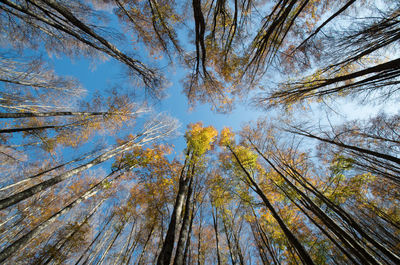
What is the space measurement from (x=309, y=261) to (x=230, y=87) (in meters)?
5.49

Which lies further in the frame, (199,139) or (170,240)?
(199,139)

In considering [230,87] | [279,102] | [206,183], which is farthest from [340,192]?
[230,87]

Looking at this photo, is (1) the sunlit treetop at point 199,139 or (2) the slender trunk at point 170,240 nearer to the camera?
(2) the slender trunk at point 170,240

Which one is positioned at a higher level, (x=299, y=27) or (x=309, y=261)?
(x=299, y=27)

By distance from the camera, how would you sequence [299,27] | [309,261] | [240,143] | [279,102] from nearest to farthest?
[309,261]
[299,27]
[279,102]
[240,143]

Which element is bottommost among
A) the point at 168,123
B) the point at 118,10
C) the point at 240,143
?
the point at 118,10

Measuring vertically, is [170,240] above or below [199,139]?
below

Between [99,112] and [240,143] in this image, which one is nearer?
[99,112]

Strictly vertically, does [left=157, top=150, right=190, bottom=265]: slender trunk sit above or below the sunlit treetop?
below

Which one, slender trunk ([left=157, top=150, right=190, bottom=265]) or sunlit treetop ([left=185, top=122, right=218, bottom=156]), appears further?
sunlit treetop ([left=185, top=122, right=218, bottom=156])

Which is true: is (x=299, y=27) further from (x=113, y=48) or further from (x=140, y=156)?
(x=140, y=156)

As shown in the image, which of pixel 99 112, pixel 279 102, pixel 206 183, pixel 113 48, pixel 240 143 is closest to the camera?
pixel 113 48

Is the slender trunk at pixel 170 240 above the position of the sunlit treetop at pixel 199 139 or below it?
below

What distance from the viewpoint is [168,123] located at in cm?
938
